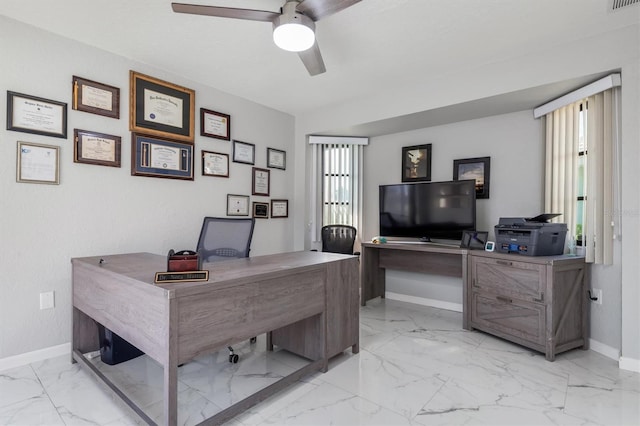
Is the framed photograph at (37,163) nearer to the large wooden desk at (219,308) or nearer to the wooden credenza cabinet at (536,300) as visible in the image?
the large wooden desk at (219,308)

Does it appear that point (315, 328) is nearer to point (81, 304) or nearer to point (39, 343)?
point (81, 304)

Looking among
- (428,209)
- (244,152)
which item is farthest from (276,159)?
(428,209)

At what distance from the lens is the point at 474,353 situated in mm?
2586

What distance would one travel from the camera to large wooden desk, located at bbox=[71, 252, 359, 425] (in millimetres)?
1462

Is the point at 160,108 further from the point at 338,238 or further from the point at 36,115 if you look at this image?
the point at 338,238

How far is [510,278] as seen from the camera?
2752mm

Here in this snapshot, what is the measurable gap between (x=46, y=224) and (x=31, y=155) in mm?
514

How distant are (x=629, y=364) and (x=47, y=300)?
4.28 metres

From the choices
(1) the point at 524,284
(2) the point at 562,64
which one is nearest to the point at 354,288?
(1) the point at 524,284

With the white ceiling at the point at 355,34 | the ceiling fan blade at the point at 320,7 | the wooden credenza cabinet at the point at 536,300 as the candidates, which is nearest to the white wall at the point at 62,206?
the white ceiling at the point at 355,34

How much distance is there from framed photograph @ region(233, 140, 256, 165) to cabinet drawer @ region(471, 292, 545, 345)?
283 cm

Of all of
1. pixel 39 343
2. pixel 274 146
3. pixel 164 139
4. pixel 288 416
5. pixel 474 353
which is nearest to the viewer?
pixel 288 416

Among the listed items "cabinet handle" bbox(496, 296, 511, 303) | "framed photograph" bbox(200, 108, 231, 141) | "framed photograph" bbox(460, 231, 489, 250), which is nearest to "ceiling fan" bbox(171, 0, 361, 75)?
"framed photograph" bbox(200, 108, 231, 141)

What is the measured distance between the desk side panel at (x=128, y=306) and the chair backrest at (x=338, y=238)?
2.58m
